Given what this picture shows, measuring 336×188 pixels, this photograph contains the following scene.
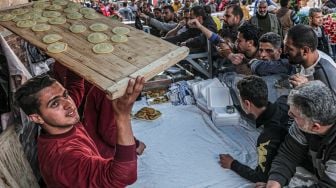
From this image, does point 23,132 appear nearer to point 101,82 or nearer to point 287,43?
point 101,82

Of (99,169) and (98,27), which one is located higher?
(98,27)

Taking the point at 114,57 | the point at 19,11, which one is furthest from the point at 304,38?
the point at 19,11

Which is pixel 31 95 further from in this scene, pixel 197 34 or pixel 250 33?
pixel 197 34

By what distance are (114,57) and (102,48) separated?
0.39 feet

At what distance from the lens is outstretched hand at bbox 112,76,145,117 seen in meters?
1.30

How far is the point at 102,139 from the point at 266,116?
3.62 ft

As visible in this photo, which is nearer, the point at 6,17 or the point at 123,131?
the point at 123,131

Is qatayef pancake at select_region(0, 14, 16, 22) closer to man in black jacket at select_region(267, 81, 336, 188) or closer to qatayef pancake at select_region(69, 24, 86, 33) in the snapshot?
qatayef pancake at select_region(69, 24, 86, 33)

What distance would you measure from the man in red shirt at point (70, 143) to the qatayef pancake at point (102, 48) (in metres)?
0.34

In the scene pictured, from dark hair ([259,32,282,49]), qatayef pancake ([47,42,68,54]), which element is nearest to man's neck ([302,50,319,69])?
dark hair ([259,32,282,49])

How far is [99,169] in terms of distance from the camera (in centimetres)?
143

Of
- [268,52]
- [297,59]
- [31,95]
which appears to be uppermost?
[31,95]

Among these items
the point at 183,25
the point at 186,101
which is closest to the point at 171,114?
the point at 186,101

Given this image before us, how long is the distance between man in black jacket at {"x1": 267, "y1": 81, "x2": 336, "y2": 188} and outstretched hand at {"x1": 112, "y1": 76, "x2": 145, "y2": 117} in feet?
3.18
